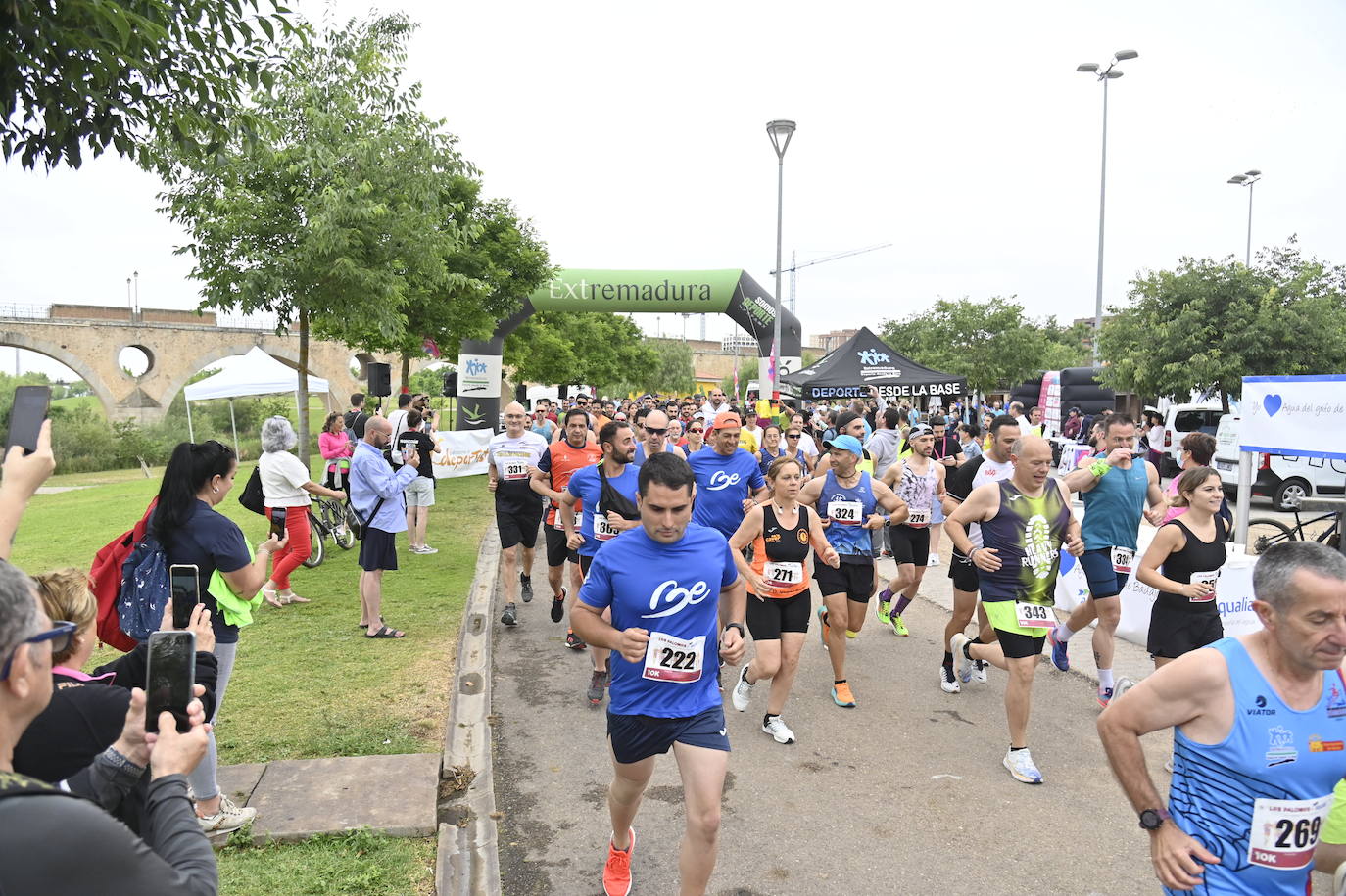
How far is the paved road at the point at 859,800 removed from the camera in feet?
13.2

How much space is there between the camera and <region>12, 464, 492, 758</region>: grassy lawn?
17.0 feet

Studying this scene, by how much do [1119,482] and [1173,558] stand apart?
4.76 ft

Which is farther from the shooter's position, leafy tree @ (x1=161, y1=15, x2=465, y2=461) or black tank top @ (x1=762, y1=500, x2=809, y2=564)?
leafy tree @ (x1=161, y1=15, x2=465, y2=461)

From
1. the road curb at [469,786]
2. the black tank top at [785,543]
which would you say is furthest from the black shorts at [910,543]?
the road curb at [469,786]

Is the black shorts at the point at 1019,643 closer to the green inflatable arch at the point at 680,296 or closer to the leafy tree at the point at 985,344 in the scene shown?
the green inflatable arch at the point at 680,296

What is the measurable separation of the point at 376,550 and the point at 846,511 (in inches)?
154

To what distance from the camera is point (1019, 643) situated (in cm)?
511

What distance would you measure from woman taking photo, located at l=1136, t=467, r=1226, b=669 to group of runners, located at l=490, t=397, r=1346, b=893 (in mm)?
14

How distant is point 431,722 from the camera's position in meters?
5.45

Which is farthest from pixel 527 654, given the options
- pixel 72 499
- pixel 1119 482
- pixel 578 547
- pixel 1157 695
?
pixel 72 499

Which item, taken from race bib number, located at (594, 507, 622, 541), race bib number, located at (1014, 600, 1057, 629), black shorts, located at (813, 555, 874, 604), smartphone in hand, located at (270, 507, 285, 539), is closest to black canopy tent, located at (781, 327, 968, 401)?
black shorts, located at (813, 555, 874, 604)

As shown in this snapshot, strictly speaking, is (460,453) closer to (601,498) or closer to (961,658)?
(601,498)

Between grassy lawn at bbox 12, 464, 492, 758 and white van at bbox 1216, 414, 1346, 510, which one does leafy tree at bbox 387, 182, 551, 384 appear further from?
white van at bbox 1216, 414, 1346, 510

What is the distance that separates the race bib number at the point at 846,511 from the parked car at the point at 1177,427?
15096 mm
